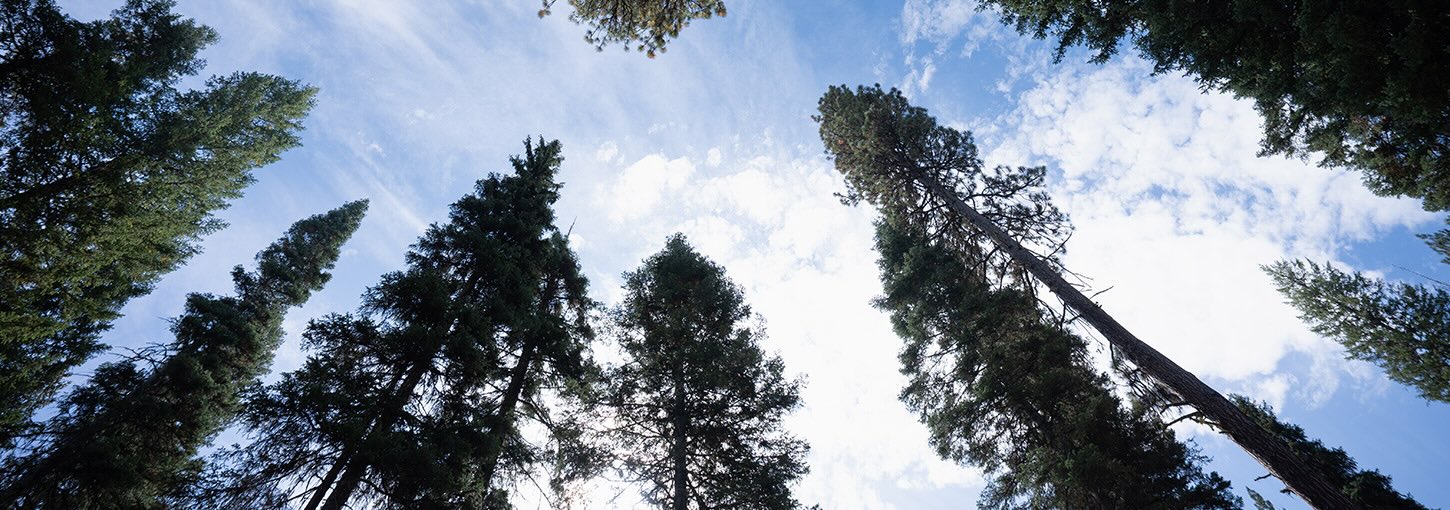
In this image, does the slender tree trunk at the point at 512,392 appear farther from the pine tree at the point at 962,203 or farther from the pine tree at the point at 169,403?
the pine tree at the point at 962,203

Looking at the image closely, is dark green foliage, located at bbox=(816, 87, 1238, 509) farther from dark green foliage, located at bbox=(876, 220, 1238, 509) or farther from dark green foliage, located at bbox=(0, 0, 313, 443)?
dark green foliage, located at bbox=(0, 0, 313, 443)

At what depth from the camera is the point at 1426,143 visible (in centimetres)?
644

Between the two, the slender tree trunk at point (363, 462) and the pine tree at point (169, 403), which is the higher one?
the slender tree trunk at point (363, 462)

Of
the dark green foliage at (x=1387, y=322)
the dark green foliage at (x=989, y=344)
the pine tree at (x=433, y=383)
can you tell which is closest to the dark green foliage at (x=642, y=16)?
the pine tree at (x=433, y=383)

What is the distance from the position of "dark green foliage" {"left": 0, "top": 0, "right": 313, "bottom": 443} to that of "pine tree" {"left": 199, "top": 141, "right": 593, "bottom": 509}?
15.2 feet

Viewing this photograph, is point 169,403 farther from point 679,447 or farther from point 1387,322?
point 1387,322

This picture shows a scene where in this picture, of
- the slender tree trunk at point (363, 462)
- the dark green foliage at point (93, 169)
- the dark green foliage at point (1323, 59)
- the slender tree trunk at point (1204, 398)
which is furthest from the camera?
the dark green foliage at point (93, 169)

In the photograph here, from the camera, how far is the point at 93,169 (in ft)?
32.2

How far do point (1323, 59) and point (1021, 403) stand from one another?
8.04 m

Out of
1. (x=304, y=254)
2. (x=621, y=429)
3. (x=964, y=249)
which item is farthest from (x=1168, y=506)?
(x=304, y=254)

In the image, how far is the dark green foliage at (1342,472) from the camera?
1051cm

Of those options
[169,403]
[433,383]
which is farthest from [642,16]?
[169,403]

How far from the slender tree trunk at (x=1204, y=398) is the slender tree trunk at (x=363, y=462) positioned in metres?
12.7

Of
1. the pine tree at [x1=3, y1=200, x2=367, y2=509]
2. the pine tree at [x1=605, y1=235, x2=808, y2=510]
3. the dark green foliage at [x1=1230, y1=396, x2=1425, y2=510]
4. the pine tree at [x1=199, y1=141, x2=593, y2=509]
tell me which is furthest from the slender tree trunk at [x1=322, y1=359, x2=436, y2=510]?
the dark green foliage at [x1=1230, y1=396, x2=1425, y2=510]
